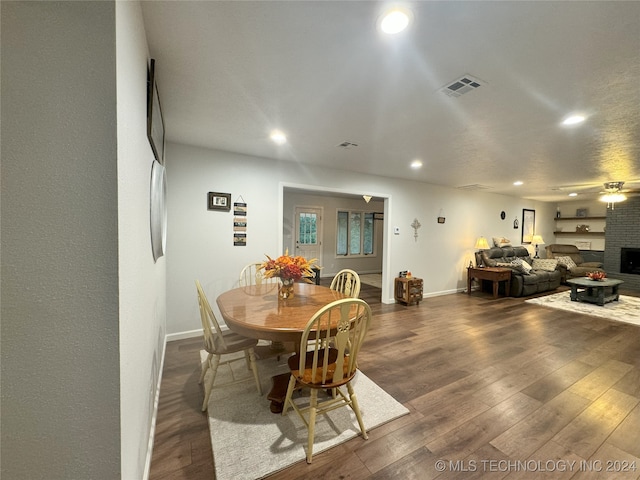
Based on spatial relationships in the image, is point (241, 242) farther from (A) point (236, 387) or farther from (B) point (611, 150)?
(B) point (611, 150)

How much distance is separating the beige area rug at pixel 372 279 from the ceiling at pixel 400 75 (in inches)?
163

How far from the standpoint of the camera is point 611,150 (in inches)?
123

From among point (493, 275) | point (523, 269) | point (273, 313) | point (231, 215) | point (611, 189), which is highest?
point (611, 189)

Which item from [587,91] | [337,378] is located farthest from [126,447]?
[587,91]

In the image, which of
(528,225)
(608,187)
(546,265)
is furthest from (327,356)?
(528,225)

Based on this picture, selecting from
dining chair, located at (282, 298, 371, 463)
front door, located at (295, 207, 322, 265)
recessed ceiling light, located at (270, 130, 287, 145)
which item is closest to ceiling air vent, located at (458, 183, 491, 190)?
front door, located at (295, 207, 322, 265)

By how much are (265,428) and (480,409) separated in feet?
5.35

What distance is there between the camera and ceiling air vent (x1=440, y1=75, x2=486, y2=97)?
1.74 m

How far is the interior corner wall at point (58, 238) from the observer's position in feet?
2.31

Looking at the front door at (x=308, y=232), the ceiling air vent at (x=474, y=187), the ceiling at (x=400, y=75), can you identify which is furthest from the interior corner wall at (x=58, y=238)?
the front door at (x=308, y=232)

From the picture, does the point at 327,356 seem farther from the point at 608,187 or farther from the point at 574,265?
the point at 574,265

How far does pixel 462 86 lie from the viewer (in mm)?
1818

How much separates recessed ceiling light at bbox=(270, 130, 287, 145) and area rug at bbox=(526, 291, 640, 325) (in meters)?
5.55

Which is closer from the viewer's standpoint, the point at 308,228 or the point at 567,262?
the point at 567,262
